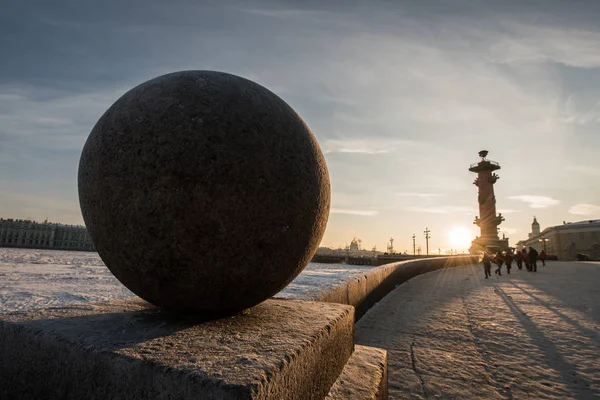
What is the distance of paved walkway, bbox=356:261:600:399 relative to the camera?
9.64 feet

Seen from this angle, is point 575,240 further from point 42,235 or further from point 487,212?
point 42,235

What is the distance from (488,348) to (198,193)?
13.7 feet

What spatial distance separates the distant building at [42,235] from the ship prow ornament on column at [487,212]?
342 ft

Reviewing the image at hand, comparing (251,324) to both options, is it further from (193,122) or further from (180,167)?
(193,122)

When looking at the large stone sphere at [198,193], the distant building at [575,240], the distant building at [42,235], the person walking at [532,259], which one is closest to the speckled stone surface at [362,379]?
the large stone sphere at [198,193]

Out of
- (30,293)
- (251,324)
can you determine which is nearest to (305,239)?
(251,324)

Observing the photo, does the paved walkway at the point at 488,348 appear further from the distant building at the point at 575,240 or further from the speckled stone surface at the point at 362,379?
the distant building at the point at 575,240

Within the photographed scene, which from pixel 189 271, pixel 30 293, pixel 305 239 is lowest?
pixel 30 293

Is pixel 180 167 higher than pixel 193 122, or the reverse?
pixel 193 122

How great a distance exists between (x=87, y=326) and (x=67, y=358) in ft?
1.00

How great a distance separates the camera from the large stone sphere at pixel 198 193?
1.92 m

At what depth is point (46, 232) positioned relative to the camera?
10231 centimetres

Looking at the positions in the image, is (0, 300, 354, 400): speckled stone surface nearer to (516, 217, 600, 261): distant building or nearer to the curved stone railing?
the curved stone railing

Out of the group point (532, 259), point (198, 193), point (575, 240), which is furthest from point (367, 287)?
point (575, 240)
